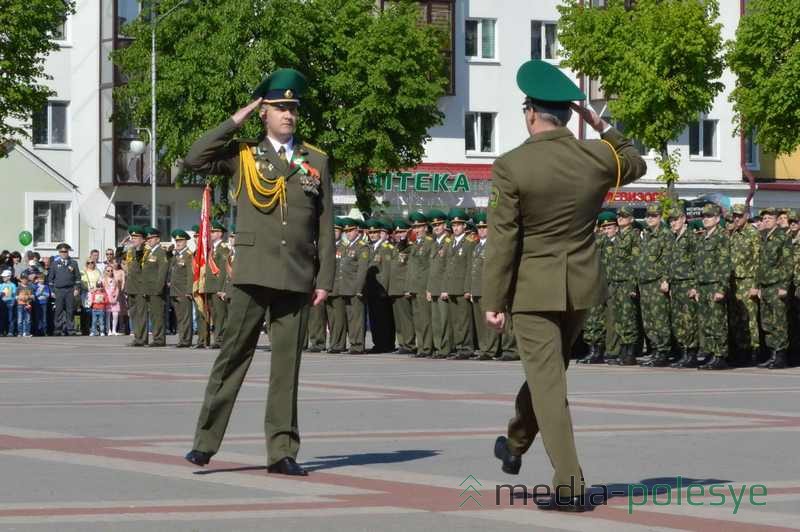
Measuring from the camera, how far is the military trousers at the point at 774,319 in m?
23.2

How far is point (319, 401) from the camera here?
16.5 metres

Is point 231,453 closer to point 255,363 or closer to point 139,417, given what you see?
point 139,417

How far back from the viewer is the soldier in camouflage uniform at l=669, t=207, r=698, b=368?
78.4ft

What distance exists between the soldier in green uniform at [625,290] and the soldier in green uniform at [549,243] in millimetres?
15784

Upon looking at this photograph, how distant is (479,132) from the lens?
66.2 meters

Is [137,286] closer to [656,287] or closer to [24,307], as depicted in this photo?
[24,307]

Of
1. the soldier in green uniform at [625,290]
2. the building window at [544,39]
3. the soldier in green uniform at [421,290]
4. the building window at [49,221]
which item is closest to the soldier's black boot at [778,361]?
the soldier in green uniform at [625,290]

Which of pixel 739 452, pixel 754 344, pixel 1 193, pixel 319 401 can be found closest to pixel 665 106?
pixel 1 193

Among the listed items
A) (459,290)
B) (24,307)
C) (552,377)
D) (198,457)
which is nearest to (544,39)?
(24,307)

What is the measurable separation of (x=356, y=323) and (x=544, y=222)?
66.8 feet

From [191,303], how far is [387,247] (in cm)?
417

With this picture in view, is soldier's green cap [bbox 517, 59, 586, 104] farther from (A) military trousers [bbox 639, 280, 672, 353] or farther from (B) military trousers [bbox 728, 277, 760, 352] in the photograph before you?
(A) military trousers [bbox 639, 280, 672, 353]

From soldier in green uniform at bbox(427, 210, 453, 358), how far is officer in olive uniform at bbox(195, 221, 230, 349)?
3.99 meters

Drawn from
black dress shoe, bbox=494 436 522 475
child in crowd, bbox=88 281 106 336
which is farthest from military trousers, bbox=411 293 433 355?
black dress shoe, bbox=494 436 522 475
